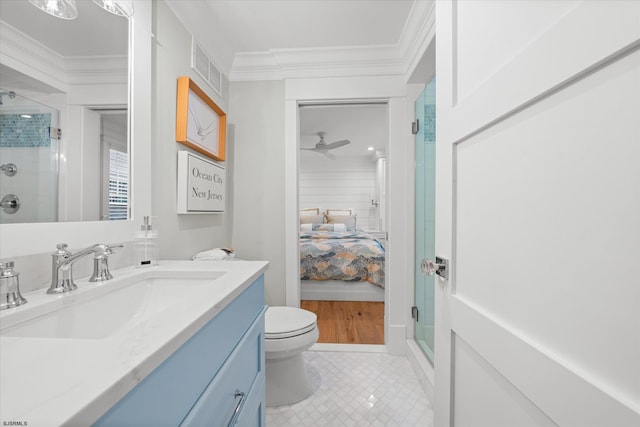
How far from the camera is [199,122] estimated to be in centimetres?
160

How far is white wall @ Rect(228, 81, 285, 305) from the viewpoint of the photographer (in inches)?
84.2

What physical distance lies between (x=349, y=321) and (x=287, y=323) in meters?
1.29

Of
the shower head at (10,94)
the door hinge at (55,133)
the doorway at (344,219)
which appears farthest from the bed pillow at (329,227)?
the shower head at (10,94)

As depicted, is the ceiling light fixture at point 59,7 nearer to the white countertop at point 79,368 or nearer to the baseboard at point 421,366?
the white countertop at point 79,368

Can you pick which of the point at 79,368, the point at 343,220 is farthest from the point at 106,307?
the point at 343,220

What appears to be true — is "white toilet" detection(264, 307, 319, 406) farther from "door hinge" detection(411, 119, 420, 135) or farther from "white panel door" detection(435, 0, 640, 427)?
"door hinge" detection(411, 119, 420, 135)

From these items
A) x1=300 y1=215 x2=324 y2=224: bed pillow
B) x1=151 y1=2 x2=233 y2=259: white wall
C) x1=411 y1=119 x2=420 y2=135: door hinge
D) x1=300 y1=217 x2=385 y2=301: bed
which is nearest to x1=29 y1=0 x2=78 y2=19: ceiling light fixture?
x1=151 y1=2 x2=233 y2=259: white wall

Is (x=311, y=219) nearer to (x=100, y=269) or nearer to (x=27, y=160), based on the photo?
(x=100, y=269)

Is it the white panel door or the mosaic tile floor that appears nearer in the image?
the white panel door

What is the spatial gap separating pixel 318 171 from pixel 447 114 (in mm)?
5114

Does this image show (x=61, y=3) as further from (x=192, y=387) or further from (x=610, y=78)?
(x=610, y=78)

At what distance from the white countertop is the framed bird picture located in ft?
3.64

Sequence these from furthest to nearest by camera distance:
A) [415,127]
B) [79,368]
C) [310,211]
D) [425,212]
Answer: [310,211] < [415,127] < [425,212] < [79,368]

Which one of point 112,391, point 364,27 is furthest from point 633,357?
point 364,27
